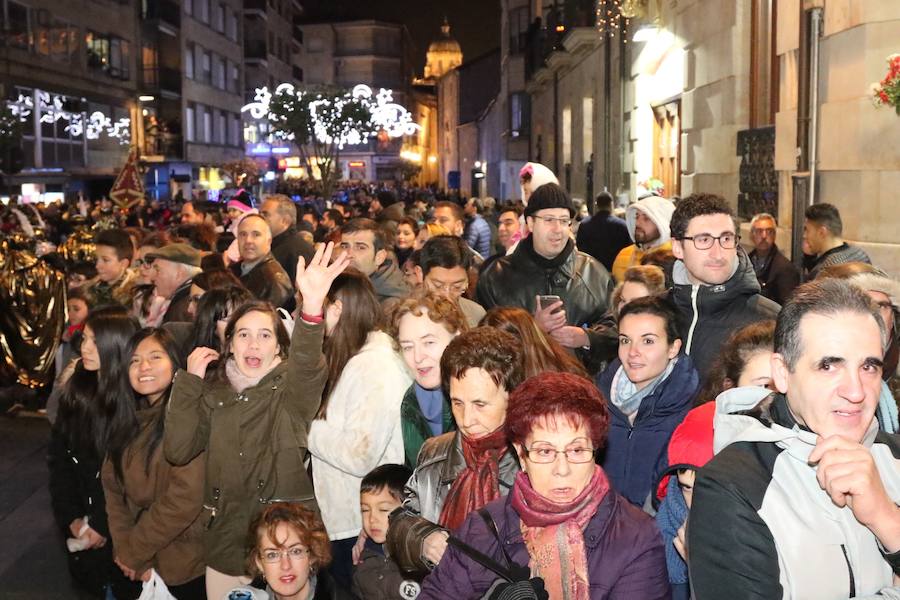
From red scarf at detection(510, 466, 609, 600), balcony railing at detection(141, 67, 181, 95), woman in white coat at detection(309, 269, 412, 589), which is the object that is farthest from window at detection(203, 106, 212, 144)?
red scarf at detection(510, 466, 609, 600)

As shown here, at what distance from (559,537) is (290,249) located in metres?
7.51

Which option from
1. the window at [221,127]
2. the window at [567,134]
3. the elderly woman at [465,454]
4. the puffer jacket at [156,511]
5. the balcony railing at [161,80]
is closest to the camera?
the elderly woman at [465,454]

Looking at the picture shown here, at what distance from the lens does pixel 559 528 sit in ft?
9.50

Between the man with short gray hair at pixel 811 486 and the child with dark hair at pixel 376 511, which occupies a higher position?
the man with short gray hair at pixel 811 486

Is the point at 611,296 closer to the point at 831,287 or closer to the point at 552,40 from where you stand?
the point at 831,287

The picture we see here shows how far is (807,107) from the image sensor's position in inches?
370

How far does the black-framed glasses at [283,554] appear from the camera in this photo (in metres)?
4.62

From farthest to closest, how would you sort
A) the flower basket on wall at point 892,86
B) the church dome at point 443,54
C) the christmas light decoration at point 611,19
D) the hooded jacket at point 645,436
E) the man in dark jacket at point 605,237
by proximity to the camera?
the church dome at point 443,54
the christmas light decoration at point 611,19
the man in dark jacket at point 605,237
the flower basket on wall at point 892,86
the hooded jacket at point 645,436

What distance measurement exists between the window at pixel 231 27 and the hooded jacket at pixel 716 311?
6461cm

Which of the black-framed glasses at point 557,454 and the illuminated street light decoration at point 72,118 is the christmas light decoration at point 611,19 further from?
the illuminated street light decoration at point 72,118

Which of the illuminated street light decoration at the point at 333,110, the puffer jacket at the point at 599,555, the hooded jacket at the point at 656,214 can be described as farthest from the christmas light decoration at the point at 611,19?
the illuminated street light decoration at the point at 333,110

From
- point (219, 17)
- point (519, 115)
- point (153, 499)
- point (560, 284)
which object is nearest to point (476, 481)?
point (153, 499)

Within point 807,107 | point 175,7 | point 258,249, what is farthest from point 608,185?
point 175,7

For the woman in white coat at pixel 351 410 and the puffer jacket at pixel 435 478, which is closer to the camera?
the puffer jacket at pixel 435 478
